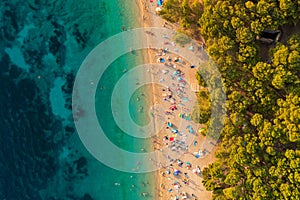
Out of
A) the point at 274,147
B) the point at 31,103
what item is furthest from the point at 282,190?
the point at 31,103

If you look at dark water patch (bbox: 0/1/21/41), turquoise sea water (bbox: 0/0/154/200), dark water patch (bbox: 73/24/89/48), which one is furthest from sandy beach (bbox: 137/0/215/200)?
dark water patch (bbox: 0/1/21/41)

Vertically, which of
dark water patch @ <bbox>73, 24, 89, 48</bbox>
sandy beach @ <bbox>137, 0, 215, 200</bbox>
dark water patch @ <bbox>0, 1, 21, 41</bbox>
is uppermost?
dark water patch @ <bbox>0, 1, 21, 41</bbox>

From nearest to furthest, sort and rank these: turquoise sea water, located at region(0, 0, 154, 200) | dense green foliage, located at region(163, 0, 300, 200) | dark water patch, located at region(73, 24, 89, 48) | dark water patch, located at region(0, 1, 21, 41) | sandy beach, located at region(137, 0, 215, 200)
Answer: dense green foliage, located at region(163, 0, 300, 200)
sandy beach, located at region(137, 0, 215, 200)
turquoise sea water, located at region(0, 0, 154, 200)
dark water patch, located at region(73, 24, 89, 48)
dark water patch, located at region(0, 1, 21, 41)

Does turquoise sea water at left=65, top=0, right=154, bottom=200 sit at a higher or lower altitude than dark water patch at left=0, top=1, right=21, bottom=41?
lower

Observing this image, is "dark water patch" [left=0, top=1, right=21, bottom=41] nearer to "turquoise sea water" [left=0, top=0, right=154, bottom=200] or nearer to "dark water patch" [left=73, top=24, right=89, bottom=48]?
"turquoise sea water" [left=0, top=0, right=154, bottom=200]

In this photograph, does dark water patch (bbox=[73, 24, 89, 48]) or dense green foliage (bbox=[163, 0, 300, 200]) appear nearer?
dense green foliage (bbox=[163, 0, 300, 200])

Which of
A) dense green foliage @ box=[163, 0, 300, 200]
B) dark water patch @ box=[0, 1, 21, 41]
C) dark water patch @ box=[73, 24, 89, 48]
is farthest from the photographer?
dark water patch @ box=[0, 1, 21, 41]

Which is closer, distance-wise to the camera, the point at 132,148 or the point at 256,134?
the point at 256,134

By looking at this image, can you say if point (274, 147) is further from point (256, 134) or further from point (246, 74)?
point (246, 74)

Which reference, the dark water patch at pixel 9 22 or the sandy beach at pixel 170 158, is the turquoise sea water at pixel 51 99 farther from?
the sandy beach at pixel 170 158
